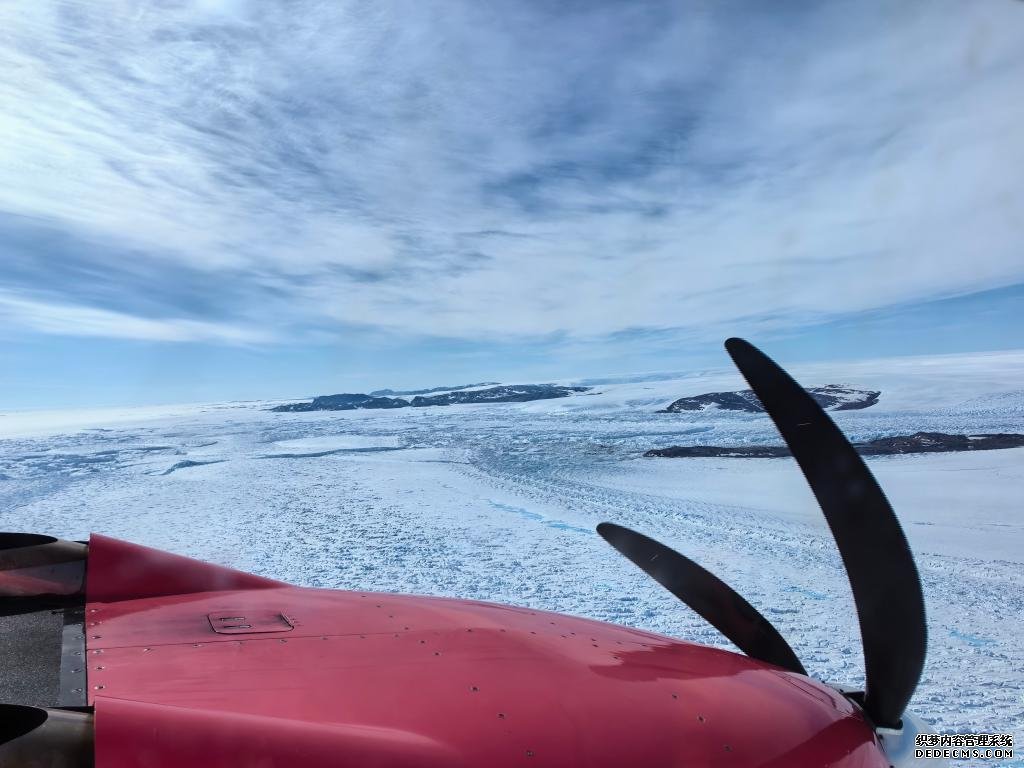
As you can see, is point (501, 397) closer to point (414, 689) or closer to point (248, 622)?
point (248, 622)

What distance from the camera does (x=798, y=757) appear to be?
1397 millimetres

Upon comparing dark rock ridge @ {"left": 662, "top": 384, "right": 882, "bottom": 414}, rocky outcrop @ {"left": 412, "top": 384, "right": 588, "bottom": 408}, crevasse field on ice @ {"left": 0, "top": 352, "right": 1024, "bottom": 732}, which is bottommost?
crevasse field on ice @ {"left": 0, "top": 352, "right": 1024, "bottom": 732}

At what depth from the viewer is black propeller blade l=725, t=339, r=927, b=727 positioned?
164 cm

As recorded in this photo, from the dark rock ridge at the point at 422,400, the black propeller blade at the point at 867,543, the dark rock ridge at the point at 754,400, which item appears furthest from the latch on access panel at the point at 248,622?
the dark rock ridge at the point at 422,400

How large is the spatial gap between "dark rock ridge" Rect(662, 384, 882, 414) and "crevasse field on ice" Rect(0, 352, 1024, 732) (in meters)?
4.37

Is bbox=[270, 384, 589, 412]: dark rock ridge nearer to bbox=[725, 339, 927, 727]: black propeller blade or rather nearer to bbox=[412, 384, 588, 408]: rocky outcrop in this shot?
bbox=[412, 384, 588, 408]: rocky outcrop

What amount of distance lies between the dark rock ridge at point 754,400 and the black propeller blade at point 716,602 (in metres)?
16.8

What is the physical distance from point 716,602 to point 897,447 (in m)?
10.3

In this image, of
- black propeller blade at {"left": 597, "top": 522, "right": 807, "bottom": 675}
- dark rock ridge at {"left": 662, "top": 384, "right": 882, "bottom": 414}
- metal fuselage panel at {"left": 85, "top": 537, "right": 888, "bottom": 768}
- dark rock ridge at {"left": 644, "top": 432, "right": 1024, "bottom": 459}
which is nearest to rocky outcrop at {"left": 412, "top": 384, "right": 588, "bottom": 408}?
dark rock ridge at {"left": 662, "top": 384, "right": 882, "bottom": 414}

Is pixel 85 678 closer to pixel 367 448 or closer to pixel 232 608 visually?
pixel 232 608

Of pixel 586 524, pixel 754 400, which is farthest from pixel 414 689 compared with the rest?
pixel 754 400

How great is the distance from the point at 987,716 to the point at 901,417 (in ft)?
48.5

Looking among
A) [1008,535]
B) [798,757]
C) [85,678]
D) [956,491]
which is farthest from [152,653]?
[956,491]

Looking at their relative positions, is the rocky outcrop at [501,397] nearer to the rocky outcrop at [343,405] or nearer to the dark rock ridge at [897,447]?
the rocky outcrop at [343,405]
